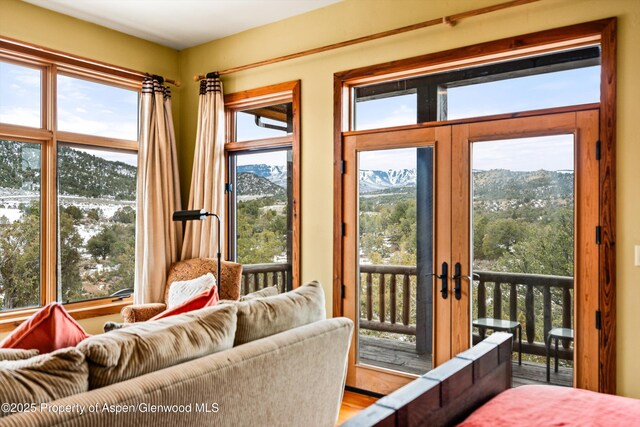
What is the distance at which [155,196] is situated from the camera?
4316 mm

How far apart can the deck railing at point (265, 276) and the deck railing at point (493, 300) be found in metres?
0.78

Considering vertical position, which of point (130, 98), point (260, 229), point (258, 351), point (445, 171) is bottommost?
point (258, 351)

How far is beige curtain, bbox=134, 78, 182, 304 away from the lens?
4203 millimetres

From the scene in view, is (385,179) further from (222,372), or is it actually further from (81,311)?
(81,311)

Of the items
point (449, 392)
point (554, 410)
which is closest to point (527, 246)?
point (554, 410)

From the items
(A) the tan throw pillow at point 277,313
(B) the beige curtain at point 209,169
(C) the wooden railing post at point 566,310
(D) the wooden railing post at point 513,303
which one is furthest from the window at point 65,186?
(C) the wooden railing post at point 566,310

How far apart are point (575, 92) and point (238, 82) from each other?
2.70 metres

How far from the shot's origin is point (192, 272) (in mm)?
4184

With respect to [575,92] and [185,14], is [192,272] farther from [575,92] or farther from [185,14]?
[575,92]

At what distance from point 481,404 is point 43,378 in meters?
1.49

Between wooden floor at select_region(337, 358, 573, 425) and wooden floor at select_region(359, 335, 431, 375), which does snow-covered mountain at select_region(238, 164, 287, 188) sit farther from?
wooden floor at select_region(337, 358, 573, 425)

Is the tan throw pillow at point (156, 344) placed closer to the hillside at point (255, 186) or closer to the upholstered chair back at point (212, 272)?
the upholstered chair back at point (212, 272)

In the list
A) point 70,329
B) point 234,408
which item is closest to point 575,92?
point 234,408

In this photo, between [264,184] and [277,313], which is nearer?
[277,313]
